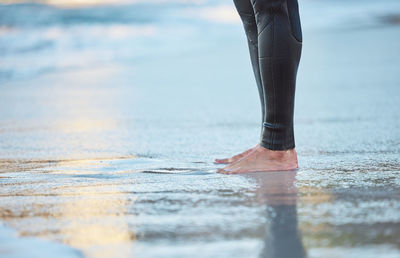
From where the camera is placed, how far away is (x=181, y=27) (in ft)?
42.8

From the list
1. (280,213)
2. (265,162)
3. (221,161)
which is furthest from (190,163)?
(280,213)

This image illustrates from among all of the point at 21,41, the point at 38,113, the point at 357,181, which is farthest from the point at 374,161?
the point at 21,41

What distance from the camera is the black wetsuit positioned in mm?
1824

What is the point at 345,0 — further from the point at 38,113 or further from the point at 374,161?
the point at 374,161

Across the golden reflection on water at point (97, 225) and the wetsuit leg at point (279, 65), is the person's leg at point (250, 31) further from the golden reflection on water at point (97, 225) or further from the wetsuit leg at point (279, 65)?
the golden reflection on water at point (97, 225)

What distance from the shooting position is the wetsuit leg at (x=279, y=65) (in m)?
1.82

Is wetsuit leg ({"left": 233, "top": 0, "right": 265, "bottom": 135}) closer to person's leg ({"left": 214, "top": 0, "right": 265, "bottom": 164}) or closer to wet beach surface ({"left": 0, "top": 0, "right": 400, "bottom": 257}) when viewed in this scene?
person's leg ({"left": 214, "top": 0, "right": 265, "bottom": 164})

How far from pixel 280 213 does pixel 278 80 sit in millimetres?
651

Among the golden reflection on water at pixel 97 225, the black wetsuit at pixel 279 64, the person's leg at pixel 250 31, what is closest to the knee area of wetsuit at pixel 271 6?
the black wetsuit at pixel 279 64

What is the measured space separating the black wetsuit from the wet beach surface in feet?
0.47

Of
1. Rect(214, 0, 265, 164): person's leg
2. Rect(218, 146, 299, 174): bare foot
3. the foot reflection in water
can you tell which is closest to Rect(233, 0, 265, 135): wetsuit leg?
Rect(214, 0, 265, 164): person's leg

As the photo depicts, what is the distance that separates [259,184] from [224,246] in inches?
21.1

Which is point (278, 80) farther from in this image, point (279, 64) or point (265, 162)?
point (265, 162)

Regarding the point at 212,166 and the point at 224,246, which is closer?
the point at 224,246
